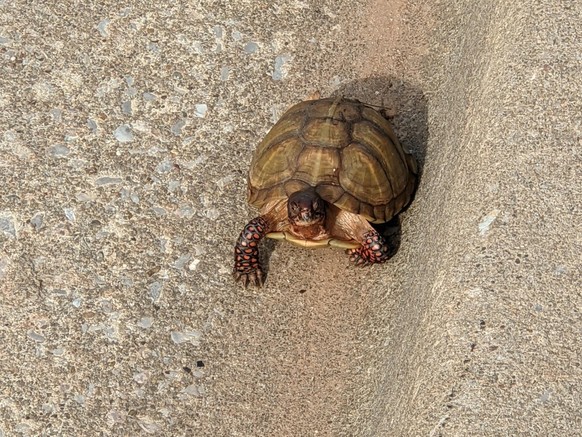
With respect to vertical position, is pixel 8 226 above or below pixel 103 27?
below

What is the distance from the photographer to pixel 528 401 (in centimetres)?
280

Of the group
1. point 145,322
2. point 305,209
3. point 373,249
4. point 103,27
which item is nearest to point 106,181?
point 145,322

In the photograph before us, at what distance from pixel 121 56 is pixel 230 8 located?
0.72 metres

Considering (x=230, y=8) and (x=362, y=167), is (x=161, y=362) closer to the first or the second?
(x=362, y=167)

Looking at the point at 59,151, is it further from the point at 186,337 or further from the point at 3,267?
the point at 186,337

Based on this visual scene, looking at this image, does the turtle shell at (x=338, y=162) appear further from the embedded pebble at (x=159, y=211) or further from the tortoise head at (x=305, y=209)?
the embedded pebble at (x=159, y=211)

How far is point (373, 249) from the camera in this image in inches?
153

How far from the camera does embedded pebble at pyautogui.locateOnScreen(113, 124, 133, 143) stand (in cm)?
438

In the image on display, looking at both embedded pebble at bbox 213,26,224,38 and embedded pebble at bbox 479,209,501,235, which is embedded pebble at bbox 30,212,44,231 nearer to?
embedded pebble at bbox 213,26,224,38

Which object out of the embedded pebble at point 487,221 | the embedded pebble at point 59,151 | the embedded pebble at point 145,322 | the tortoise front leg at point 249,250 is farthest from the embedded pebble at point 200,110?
the embedded pebble at point 487,221

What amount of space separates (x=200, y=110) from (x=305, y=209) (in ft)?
3.88

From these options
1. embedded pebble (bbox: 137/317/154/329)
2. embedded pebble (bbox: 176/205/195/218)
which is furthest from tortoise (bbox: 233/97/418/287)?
embedded pebble (bbox: 137/317/154/329)

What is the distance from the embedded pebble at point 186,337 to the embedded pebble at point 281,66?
5.27 feet

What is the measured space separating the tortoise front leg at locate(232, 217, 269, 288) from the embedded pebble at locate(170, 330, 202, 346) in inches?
13.2
